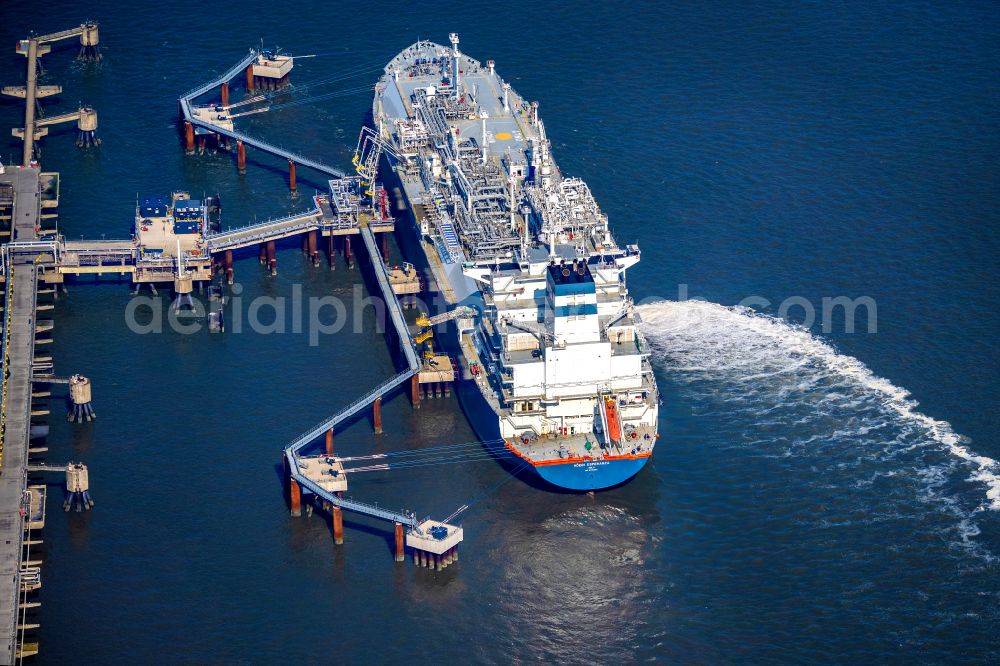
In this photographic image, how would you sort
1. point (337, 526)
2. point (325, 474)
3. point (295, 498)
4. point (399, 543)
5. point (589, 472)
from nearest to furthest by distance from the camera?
point (399, 543)
point (337, 526)
point (295, 498)
point (325, 474)
point (589, 472)

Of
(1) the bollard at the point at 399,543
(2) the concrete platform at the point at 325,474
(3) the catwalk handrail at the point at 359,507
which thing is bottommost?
(1) the bollard at the point at 399,543

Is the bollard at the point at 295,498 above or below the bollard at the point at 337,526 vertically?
above

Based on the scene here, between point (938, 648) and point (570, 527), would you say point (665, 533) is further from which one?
point (938, 648)

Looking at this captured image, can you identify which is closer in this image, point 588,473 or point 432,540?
point 432,540

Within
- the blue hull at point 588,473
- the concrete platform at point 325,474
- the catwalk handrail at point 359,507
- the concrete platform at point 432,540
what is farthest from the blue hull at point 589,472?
the concrete platform at point 325,474

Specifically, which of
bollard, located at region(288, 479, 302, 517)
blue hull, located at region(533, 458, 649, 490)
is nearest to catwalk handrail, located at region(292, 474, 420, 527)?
bollard, located at region(288, 479, 302, 517)

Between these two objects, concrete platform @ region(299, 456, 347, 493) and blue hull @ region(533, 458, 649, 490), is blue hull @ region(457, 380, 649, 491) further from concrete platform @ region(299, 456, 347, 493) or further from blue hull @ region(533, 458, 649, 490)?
concrete platform @ region(299, 456, 347, 493)

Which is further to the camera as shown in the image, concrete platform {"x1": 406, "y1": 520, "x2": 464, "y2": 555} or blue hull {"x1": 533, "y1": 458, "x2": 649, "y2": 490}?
blue hull {"x1": 533, "y1": 458, "x2": 649, "y2": 490}

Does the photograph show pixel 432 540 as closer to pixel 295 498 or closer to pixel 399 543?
pixel 399 543

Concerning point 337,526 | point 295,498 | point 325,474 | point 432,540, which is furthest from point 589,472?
point 295,498

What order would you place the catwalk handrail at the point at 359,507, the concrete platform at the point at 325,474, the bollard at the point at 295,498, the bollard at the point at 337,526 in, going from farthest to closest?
the concrete platform at the point at 325,474 < the bollard at the point at 295,498 < the bollard at the point at 337,526 < the catwalk handrail at the point at 359,507

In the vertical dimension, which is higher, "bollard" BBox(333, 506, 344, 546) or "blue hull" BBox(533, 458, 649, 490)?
"blue hull" BBox(533, 458, 649, 490)

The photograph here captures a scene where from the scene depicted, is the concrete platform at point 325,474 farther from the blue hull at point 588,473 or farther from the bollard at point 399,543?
the blue hull at point 588,473
